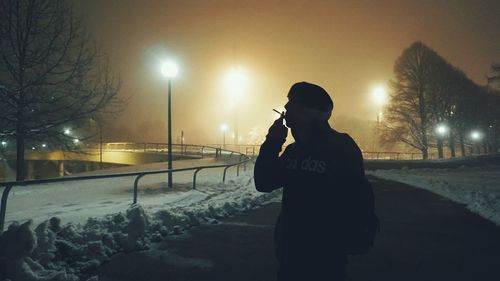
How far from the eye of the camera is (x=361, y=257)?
6.02 meters

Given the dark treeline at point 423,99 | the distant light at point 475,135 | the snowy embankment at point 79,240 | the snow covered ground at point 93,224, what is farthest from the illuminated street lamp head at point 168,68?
the distant light at point 475,135

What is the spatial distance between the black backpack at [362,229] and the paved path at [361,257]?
9.44 ft

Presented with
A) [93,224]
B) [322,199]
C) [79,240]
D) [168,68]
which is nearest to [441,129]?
[168,68]

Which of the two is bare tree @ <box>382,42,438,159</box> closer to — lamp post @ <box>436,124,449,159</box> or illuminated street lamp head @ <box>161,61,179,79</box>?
lamp post @ <box>436,124,449,159</box>

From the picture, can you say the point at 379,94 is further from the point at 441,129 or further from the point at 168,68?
the point at 168,68

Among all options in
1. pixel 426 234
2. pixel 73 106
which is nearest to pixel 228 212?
pixel 426 234

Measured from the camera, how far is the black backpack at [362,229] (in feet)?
7.77

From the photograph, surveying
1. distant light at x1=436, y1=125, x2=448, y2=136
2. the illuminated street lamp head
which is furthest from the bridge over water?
distant light at x1=436, y1=125, x2=448, y2=136

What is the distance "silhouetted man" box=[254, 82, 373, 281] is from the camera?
7.91 ft

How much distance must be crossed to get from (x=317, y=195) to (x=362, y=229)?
0.35m

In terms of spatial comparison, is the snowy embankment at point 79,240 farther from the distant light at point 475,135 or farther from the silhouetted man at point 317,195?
the distant light at point 475,135

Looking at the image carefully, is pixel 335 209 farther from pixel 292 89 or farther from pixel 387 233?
pixel 387 233

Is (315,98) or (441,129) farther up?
(441,129)

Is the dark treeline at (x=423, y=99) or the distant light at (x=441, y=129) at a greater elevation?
the dark treeline at (x=423, y=99)
